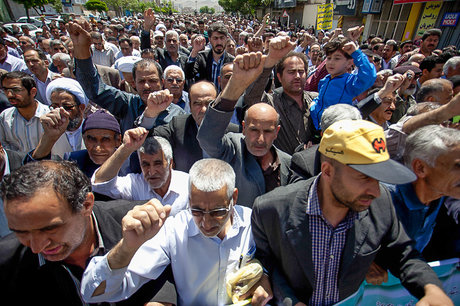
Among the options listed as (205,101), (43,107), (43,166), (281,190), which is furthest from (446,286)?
(43,107)

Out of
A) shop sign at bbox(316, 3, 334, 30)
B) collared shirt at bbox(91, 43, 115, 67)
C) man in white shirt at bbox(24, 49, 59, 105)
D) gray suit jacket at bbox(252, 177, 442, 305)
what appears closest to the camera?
gray suit jacket at bbox(252, 177, 442, 305)

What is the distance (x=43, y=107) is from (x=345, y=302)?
13.1ft

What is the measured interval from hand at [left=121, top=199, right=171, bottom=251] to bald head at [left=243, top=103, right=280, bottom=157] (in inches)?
47.8

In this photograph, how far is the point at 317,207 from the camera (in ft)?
4.79

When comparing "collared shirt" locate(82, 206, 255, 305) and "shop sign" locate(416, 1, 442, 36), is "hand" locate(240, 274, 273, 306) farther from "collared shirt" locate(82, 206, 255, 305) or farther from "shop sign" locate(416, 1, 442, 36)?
"shop sign" locate(416, 1, 442, 36)

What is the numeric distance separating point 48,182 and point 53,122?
1090mm

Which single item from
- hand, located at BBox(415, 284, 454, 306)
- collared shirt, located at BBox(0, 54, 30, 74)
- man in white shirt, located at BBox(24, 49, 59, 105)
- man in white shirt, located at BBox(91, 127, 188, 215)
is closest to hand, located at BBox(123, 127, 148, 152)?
man in white shirt, located at BBox(91, 127, 188, 215)

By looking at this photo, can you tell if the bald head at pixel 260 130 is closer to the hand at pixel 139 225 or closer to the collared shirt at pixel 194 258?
the collared shirt at pixel 194 258

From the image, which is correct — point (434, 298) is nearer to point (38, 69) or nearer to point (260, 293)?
point (260, 293)

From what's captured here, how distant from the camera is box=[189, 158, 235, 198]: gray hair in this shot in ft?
5.14

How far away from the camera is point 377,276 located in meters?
1.58

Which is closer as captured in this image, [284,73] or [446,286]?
[446,286]

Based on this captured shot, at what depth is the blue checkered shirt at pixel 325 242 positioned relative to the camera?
1.46 metres

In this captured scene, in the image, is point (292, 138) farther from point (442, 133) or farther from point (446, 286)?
point (446, 286)
